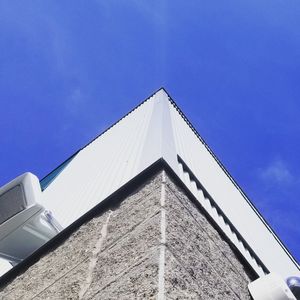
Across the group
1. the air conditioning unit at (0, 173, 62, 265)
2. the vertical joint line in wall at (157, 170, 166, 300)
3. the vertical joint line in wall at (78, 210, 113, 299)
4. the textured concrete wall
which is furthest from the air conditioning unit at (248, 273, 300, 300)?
the air conditioning unit at (0, 173, 62, 265)

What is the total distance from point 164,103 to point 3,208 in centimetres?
372

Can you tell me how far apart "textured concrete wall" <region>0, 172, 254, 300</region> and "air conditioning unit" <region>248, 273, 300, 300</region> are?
2.0 inches

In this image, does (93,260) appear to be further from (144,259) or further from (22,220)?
(22,220)

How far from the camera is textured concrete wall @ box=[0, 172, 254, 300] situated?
56.9 inches

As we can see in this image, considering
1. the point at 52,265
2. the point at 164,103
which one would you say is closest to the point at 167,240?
the point at 52,265

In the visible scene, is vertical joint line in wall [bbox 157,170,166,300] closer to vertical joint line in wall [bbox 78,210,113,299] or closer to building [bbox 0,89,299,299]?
building [bbox 0,89,299,299]

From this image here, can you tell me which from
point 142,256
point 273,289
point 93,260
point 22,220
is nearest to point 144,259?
point 142,256

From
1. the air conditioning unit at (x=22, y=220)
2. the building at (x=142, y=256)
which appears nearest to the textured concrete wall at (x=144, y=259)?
the building at (x=142, y=256)

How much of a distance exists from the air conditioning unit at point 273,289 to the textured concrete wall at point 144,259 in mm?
50

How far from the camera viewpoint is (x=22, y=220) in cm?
254

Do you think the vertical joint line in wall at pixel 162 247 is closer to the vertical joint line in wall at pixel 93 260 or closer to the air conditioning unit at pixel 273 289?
the vertical joint line in wall at pixel 93 260

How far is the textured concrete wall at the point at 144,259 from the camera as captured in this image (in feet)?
4.74

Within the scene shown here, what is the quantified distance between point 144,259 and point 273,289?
60 centimetres

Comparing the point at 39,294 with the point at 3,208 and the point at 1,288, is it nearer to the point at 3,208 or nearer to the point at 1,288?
the point at 1,288
